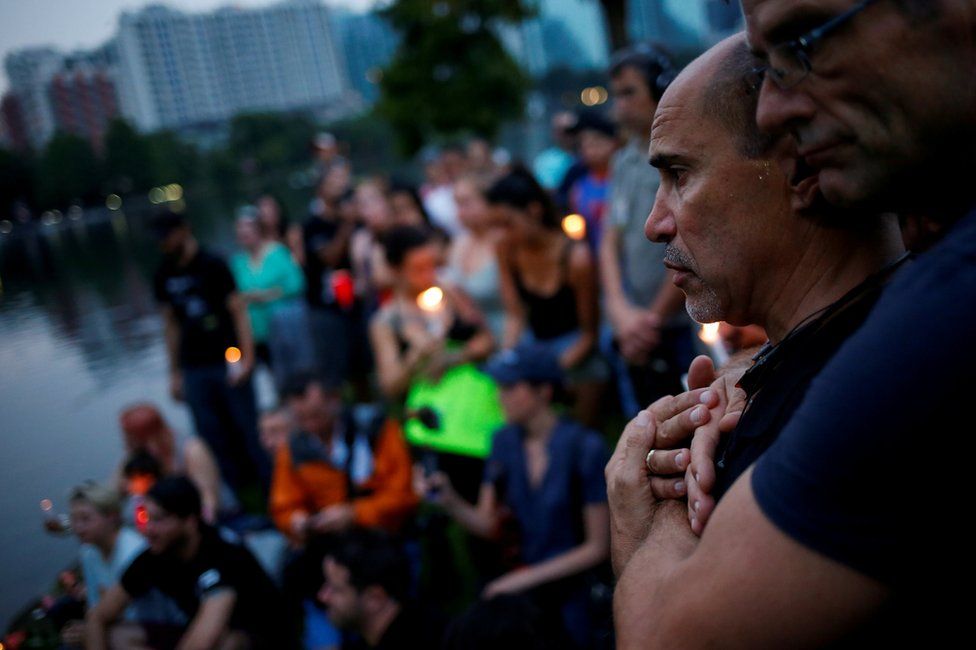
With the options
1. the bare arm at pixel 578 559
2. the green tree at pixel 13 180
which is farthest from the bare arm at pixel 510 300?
the green tree at pixel 13 180

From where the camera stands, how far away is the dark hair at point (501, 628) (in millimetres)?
2684

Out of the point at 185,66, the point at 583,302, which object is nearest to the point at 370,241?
the point at 583,302

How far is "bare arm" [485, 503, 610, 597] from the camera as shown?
11.7 feet

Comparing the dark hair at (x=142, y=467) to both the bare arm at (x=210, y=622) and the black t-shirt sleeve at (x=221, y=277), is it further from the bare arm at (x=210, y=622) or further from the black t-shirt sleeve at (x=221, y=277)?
the black t-shirt sleeve at (x=221, y=277)

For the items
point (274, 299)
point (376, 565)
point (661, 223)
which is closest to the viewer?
point (661, 223)

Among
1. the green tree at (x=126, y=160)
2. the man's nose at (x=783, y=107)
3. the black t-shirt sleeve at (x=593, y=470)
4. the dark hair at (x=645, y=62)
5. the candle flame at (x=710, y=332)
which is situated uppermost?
the green tree at (x=126, y=160)

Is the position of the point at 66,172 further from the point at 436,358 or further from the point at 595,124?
the point at 595,124

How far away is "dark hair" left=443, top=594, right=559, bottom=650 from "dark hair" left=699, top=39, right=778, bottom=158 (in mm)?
1936

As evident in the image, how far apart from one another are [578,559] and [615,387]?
247cm

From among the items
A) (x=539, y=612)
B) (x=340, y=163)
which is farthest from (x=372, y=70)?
(x=539, y=612)

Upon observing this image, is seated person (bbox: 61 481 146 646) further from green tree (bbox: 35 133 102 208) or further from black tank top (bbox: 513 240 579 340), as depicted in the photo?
green tree (bbox: 35 133 102 208)

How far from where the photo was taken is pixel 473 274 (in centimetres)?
547

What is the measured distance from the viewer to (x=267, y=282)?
7.39 meters

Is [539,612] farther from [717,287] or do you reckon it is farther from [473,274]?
[473,274]
